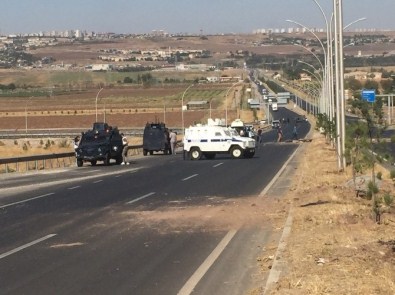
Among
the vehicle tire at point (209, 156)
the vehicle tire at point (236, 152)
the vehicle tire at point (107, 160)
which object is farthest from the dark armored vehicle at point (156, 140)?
the vehicle tire at point (107, 160)

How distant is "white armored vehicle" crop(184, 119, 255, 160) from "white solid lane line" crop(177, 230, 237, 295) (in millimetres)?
32046

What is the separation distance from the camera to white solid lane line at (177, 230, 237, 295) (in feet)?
34.1

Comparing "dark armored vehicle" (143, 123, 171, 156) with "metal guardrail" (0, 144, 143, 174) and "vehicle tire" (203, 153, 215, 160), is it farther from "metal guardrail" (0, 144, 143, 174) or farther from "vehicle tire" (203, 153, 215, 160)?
"vehicle tire" (203, 153, 215, 160)

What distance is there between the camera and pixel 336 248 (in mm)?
12617

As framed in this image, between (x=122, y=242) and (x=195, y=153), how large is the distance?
1319 inches

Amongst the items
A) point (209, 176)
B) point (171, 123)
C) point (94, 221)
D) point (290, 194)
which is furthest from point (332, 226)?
point (171, 123)

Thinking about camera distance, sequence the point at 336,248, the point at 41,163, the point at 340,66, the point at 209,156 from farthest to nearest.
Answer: the point at 209,156
the point at 41,163
the point at 340,66
the point at 336,248

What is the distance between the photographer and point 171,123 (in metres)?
118

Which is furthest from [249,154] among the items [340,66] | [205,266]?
[205,266]

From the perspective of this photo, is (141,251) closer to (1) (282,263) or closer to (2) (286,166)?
(1) (282,263)

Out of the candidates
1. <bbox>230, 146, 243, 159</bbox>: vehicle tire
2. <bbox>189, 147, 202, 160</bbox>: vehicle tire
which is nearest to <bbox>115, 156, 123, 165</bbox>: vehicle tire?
<bbox>189, 147, 202, 160</bbox>: vehicle tire

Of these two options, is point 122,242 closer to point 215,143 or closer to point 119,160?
point 119,160

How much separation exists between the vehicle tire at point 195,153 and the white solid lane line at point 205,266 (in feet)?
106

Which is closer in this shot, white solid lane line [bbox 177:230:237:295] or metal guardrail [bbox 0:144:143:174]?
white solid lane line [bbox 177:230:237:295]
